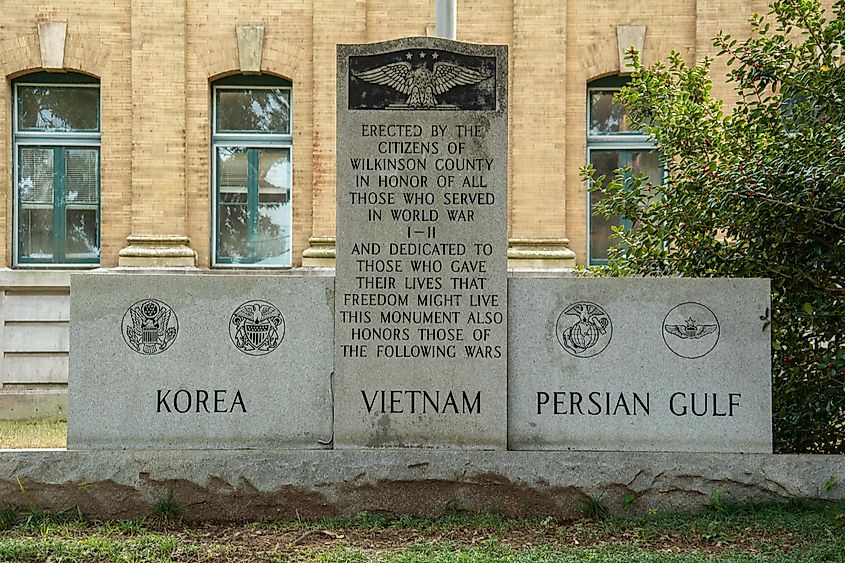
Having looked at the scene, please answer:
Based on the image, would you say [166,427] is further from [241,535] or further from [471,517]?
[471,517]

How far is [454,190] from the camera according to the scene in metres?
6.04

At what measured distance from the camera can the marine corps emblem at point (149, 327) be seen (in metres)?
5.90

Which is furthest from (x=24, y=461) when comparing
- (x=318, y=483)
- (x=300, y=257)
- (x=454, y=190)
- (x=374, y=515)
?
(x=300, y=257)

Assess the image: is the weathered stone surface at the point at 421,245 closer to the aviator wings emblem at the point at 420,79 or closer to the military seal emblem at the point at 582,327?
the aviator wings emblem at the point at 420,79

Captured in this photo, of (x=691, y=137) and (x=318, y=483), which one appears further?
(x=691, y=137)

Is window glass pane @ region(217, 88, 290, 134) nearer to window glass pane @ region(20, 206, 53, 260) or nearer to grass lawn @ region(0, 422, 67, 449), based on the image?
window glass pane @ region(20, 206, 53, 260)

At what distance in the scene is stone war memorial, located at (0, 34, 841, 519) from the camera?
231 inches

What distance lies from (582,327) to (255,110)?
8763 mm

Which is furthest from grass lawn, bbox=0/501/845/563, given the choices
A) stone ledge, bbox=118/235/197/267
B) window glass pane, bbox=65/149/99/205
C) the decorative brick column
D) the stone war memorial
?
window glass pane, bbox=65/149/99/205

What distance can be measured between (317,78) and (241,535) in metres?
8.88

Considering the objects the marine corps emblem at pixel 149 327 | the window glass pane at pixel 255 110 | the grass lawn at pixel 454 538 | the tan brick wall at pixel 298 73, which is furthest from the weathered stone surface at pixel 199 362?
the window glass pane at pixel 255 110

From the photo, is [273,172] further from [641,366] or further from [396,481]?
[641,366]

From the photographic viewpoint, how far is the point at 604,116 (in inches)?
533

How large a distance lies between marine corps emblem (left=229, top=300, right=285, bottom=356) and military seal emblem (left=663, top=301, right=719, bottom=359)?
2609 millimetres
